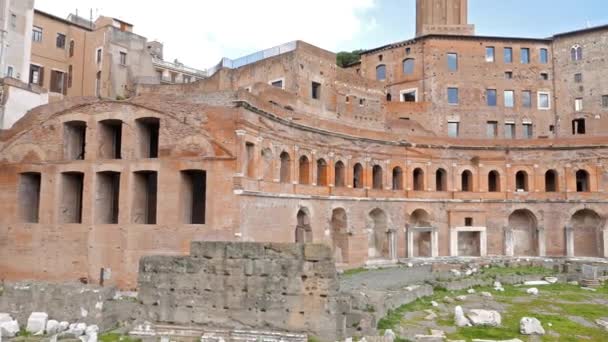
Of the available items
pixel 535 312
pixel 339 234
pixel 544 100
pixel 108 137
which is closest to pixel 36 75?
pixel 108 137

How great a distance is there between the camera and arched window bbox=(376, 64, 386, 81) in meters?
40.9

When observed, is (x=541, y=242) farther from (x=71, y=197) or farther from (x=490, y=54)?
(x=71, y=197)

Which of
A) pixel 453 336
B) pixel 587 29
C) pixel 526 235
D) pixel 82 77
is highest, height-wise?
pixel 587 29

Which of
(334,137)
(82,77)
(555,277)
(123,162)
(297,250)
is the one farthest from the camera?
(82,77)

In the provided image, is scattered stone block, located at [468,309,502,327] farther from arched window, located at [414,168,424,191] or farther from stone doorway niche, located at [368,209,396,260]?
arched window, located at [414,168,424,191]

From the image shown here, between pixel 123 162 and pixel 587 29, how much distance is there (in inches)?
1384

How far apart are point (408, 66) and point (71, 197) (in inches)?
1068

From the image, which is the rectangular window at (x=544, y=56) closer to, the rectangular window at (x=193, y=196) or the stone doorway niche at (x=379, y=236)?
the stone doorway niche at (x=379, y=236)

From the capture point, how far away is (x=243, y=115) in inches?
786

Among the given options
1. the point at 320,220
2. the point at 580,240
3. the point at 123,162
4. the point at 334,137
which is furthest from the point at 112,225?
the point at 580,240

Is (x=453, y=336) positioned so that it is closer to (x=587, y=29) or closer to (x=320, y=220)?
(x=320, y=220)

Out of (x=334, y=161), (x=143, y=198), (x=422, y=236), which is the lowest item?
(x=422, y=236)

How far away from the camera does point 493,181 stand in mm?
34812

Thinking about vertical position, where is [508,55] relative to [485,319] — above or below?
above
